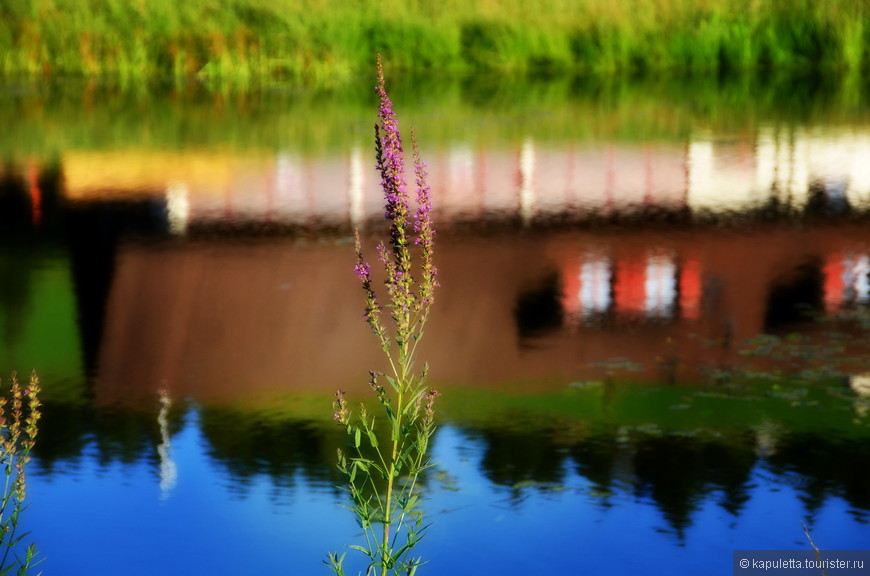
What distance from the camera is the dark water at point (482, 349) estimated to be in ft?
17.1

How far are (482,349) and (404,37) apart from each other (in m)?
18.3

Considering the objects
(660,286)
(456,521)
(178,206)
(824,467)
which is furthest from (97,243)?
(824,467)

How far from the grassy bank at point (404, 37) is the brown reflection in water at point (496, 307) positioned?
13396 millimetres

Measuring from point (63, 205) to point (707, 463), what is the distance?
7.54 m

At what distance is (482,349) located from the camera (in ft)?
24.4

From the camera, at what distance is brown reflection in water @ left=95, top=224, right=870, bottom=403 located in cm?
715

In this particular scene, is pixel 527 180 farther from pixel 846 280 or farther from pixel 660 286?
pixel 846 280

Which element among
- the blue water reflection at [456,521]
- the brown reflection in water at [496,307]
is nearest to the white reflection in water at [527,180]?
the brown reflection in water at [496,307]

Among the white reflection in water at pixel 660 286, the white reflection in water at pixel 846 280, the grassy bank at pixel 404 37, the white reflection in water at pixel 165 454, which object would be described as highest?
the grassy bank at pixel 404 37

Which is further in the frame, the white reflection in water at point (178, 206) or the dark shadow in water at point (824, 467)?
the white reflection in water at point (178, 206)

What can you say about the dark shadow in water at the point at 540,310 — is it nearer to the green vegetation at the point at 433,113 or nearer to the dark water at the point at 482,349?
the dark water at the point at 482,349

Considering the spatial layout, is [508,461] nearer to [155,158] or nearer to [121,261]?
[121,261]

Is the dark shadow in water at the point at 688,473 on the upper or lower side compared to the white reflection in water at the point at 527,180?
lower

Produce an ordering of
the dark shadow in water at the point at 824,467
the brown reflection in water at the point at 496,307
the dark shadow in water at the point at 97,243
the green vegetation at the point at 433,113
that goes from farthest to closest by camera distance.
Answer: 1. the green vegetation at the point at 433,113
2. the dark shadow in water at the point at 97,243
3. the brown reflection in water at the point at 496,307
4. the dark shadow in water at the point at 824,467
